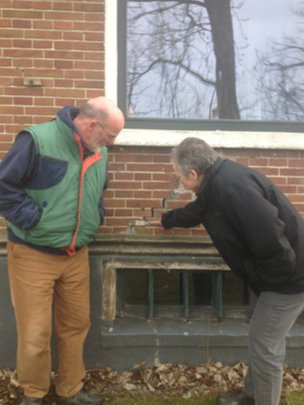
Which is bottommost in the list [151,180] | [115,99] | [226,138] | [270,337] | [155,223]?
[270,337]

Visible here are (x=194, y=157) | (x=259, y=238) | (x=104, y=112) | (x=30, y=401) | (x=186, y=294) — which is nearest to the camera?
(x=259, y=238)

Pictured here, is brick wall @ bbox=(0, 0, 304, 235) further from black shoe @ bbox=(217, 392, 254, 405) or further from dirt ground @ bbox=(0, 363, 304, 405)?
black shoe @ bbox=(217, 392, 254, 405)

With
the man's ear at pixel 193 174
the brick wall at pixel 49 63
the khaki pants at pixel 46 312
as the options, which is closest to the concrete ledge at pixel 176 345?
the khaki pants at pixel 46 312

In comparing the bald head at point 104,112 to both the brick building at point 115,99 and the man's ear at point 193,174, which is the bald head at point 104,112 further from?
the brick building at point 115,99

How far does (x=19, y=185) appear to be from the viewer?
2756 mm

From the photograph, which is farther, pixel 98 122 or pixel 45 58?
pixel 45 58

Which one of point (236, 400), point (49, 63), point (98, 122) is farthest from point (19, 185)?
point (236, 400)

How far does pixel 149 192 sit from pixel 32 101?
3.67 ft

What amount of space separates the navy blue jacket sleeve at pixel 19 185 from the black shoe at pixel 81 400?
52.2 inches

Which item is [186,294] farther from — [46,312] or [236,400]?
[46,312]

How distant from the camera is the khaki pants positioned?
2.92 metres

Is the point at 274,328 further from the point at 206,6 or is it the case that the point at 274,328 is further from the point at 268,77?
the point at 206,6

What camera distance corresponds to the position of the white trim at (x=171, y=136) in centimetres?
354

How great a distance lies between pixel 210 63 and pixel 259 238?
186cm
